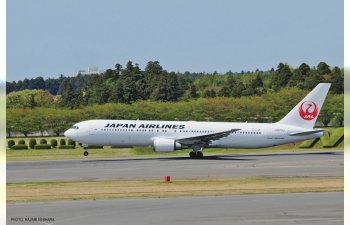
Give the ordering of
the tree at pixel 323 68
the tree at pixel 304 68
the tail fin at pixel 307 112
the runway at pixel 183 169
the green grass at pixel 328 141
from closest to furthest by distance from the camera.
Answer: the runway at pixel 183 169
the tail fin at pixel 307 112
the green grass at pixel 328 141
the tree at pixel 323 68
the tree at pixel 304 68

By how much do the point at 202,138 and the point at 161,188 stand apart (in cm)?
2076

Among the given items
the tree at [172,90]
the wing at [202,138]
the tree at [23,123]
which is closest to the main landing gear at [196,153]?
the wing at [202,138]

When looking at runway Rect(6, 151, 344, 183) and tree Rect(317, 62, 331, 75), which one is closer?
runway Rect(6, 151, 344, 183)

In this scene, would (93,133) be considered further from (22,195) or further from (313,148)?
(313,148)

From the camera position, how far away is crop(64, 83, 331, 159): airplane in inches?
1924

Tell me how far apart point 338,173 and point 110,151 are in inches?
1300

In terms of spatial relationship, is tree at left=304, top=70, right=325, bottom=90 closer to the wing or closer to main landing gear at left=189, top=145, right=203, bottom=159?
the wing

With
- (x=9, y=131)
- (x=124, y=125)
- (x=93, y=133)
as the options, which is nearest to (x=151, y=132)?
(x=124, y=125)

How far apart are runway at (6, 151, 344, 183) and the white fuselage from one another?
114 inches

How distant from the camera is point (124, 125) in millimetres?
49000

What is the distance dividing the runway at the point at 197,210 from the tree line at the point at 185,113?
68.8m

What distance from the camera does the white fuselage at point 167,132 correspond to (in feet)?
160

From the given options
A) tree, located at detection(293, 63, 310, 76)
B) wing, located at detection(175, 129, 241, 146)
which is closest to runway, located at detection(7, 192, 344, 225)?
wing, located at detection(175, 129, 241, 146)

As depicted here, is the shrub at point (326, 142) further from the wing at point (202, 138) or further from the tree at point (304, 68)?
the tree at point (304, 68)
